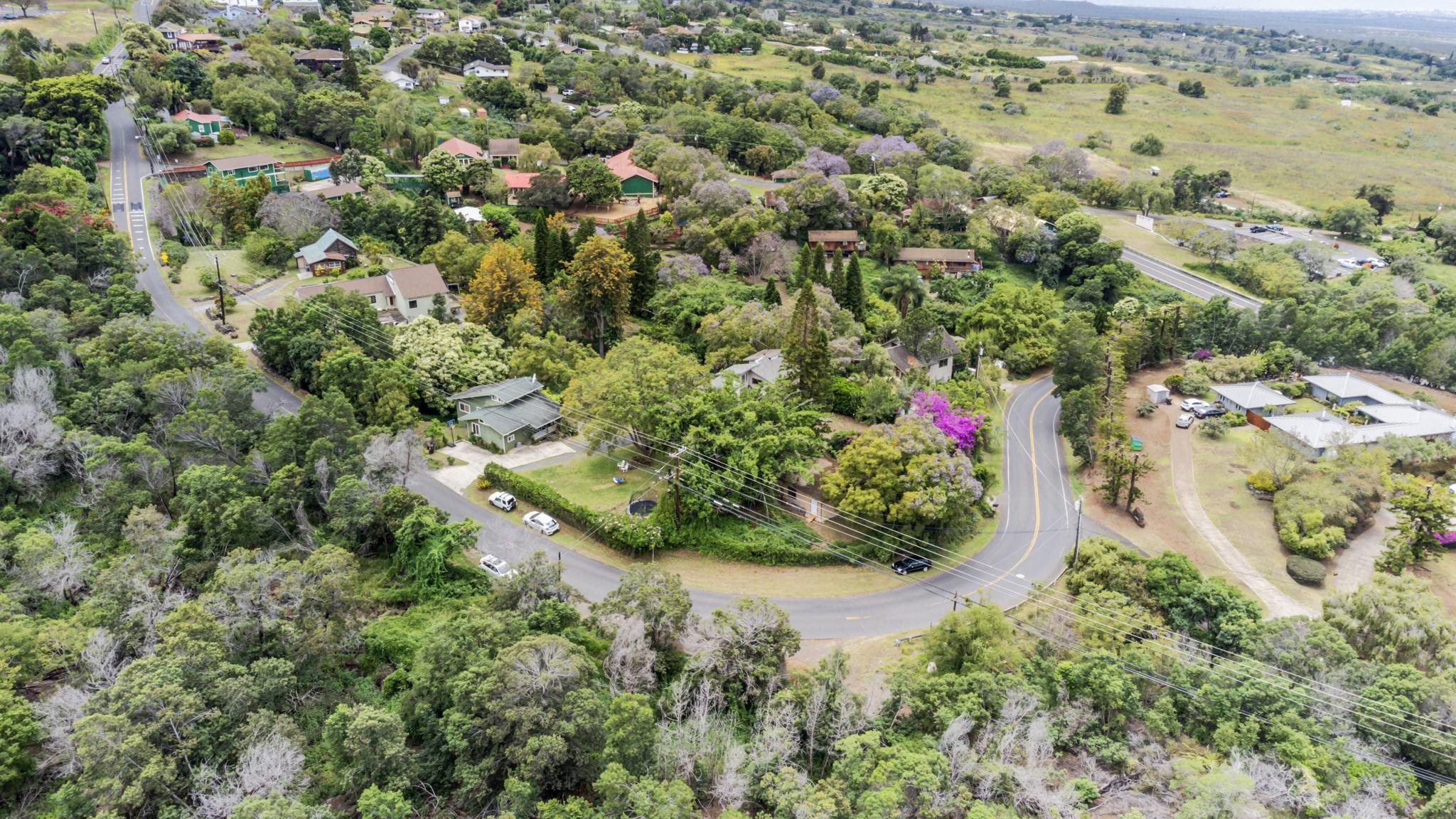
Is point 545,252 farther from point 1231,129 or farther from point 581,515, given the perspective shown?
point 1231,129

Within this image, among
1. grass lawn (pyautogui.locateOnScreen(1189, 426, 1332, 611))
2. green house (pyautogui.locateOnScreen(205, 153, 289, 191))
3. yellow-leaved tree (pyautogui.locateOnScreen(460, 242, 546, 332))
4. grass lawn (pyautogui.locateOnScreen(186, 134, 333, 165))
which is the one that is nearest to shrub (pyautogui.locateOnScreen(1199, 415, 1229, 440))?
grass lawn (pyautogui.locateOnScreen(1189, 426, 1332, 611))

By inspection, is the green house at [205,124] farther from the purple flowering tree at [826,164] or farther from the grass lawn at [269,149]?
the purple flowering tree at [826,164]

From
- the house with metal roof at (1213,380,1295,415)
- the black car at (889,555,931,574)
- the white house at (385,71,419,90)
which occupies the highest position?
the white house at (385,71,419,90)

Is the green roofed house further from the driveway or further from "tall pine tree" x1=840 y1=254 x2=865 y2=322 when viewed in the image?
"tall pine tree" x1=840 y1=254 x2=865 y2=322

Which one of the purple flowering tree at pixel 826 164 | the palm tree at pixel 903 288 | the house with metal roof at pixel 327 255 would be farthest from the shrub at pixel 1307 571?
the house with metal roof at pixel 327 255

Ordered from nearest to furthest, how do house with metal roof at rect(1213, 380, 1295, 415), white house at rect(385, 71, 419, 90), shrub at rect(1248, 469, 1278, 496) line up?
shrub at rect(1248, 469, 1278, 496)
house with metal roof at rect(1213, 380, 1295, 415)
white house at rect(385, 71, 419, 90)
